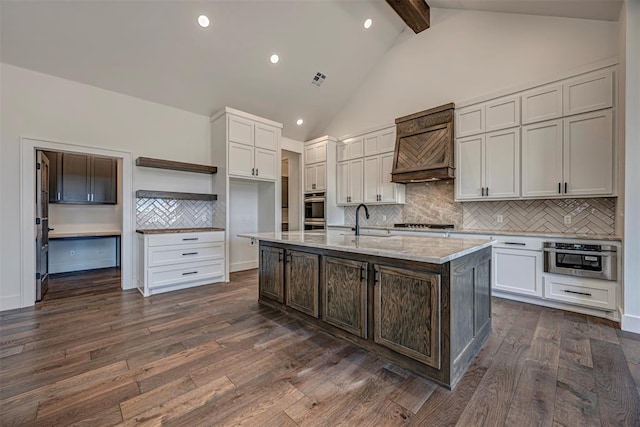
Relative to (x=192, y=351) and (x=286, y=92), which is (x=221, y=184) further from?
(x=192, y=351)

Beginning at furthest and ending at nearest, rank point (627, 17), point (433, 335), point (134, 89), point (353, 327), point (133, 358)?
point (134, 89) < point (627, 17) < point (353, 327) < point (133, 358) < point (433, 335)

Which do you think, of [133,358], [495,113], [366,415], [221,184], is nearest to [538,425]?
[366,415]

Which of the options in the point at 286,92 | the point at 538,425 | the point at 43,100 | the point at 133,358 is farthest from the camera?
the point at 286,92

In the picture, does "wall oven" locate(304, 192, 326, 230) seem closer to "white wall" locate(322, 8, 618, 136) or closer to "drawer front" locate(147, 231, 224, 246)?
"white wall" locate(322, 8, 618, 136)

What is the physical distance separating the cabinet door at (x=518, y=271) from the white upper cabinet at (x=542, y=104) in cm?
170

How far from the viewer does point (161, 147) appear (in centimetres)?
452

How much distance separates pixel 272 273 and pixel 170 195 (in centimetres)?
236

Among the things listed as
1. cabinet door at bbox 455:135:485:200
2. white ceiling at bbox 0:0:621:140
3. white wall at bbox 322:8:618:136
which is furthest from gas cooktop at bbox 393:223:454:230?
white ceiling at bbox 0:0:621:140

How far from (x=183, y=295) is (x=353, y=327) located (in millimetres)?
2691

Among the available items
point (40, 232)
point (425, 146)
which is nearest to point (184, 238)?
point (40, 232)

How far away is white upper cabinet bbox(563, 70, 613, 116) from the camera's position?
304cm

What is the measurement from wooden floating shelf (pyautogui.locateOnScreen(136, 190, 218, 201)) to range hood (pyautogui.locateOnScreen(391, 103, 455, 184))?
3.27 m

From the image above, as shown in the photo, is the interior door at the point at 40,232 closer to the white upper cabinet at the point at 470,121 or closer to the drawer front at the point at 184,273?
the drawer front at the point at 184,273

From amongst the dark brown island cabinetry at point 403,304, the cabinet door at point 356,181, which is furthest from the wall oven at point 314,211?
the dark brown island cabinetry at point 403,304
